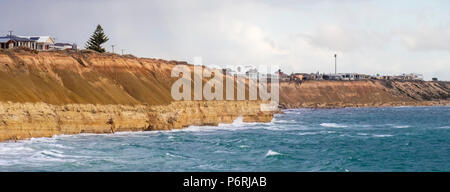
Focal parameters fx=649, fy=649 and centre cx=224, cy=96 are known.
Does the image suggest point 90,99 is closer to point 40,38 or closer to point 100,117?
point 100,117

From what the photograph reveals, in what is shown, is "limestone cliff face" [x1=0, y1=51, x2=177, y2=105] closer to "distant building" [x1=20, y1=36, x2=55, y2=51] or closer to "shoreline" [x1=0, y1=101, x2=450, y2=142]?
"shoreline" [x1=0, y1=101, x2=450, y2=142]

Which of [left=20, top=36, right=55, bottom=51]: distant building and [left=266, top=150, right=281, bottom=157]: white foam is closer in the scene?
[left=266, top=150, right=281, bottom=157]: white foam

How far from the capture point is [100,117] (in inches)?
2495

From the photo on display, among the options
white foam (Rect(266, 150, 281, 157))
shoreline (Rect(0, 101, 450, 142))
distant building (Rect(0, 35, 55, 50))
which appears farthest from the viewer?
distant building (Rect(0, 35, 55, 50))

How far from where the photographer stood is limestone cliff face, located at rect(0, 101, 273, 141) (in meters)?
52.6

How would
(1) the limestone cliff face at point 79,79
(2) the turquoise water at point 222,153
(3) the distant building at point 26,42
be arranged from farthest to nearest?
(3) the distant building at point 26,42, (1) the limestone cliff face at point 79,79, (2) the turquoise water at point 222,153

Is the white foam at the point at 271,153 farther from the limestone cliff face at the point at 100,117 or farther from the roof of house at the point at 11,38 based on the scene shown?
the roof of house at the point at 11,38

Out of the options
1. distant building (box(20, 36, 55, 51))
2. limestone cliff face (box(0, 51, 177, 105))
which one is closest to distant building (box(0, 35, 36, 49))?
distant building (box(20, 36, 55, 51))

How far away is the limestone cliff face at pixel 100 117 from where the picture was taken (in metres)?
52.6

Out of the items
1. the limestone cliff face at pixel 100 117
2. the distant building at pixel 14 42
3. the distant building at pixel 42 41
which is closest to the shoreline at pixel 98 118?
the limestone cliff face at pixel 100 117

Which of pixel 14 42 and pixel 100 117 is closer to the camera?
pixel 100 117

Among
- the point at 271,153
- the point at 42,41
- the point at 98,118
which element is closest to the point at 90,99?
the point at 98,118

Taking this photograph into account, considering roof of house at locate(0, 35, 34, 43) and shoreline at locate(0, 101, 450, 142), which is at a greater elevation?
roof of house at locate(0, 35, 34, 43)
